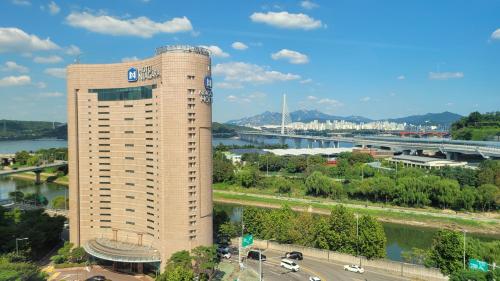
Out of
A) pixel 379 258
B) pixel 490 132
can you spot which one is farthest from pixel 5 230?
pixel 490 132

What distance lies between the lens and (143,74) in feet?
75.3

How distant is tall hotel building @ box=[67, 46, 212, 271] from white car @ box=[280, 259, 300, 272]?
436 cm

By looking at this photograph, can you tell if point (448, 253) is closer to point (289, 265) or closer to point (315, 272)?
point (315, 272)

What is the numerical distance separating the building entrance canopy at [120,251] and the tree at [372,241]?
451 inches

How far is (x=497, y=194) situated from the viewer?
37.9 m

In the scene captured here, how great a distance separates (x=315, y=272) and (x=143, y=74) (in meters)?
14.5

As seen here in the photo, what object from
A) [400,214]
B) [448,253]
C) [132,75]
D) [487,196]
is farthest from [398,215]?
[132,75]

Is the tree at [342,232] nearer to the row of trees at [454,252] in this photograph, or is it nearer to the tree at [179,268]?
the row of trees at [454,252]

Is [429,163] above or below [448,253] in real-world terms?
above

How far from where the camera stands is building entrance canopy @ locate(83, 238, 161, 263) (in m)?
21.5

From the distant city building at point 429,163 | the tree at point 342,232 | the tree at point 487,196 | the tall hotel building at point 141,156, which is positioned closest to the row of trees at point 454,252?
the tree at point 342,232

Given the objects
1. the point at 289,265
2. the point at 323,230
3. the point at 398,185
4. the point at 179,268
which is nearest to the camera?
the point at 179,268

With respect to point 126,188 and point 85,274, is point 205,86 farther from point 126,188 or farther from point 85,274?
point 85,274

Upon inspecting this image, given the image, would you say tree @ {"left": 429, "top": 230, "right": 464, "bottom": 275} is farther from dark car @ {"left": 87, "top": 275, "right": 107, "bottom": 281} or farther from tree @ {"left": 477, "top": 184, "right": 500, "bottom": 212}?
tree @ {"left": 477, "top": 184, "right": 500, "bottom": 212}
